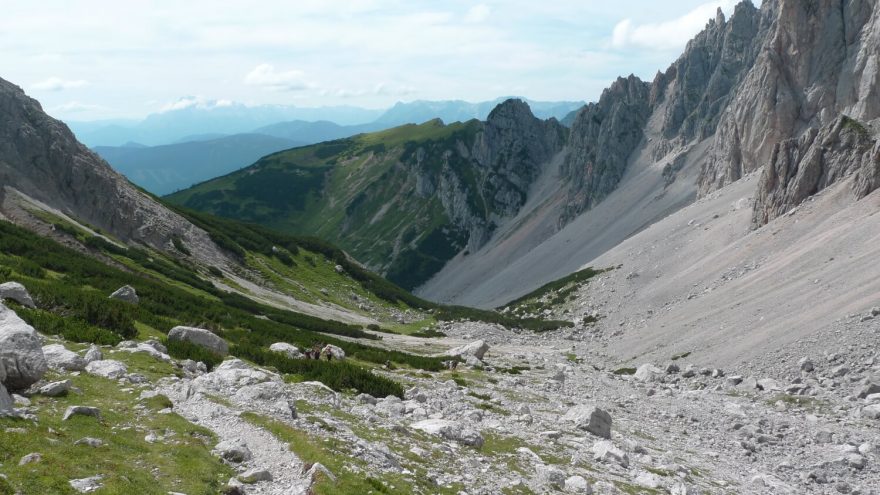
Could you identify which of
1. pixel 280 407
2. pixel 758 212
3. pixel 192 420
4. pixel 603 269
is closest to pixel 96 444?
pixel 192 420

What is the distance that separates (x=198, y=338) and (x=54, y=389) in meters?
12.0

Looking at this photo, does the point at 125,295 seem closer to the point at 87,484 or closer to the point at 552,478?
the point at 87,484

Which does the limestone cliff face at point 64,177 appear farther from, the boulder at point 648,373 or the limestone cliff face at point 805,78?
the limestone cliff face at point 805,78

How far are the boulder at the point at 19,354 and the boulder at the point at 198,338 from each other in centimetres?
1160

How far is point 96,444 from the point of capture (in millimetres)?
16734

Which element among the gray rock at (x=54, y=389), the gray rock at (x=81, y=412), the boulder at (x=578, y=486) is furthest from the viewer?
the boulder at (x=578, y=486)

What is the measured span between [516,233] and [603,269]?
86.9 m

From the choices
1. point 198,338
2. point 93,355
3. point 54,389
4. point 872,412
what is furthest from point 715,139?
point 54,389

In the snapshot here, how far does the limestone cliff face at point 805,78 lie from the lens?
99312mm

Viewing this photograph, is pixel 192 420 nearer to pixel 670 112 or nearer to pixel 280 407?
pixel 280 407

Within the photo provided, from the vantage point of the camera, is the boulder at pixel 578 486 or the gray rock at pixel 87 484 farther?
the boulder at pixel 578 486

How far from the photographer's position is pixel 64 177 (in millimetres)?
80625

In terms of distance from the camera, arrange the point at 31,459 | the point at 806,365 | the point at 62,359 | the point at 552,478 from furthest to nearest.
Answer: the point at 806,365 → the point at 62,359 → the point at 552,478 → the point at 31,459

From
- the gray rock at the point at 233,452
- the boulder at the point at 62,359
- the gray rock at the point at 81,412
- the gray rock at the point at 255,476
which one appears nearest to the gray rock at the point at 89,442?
the gray rock at the point at 81,412
